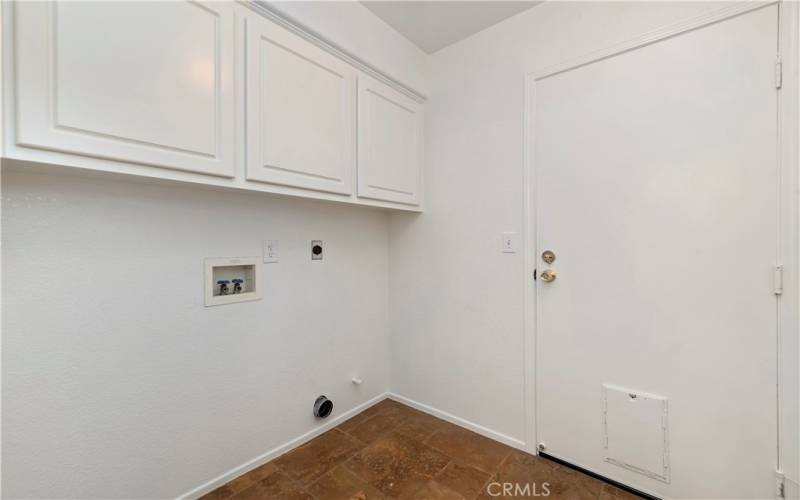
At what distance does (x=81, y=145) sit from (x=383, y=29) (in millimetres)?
1691

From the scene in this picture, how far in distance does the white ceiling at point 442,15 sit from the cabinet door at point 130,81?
99 centimetres

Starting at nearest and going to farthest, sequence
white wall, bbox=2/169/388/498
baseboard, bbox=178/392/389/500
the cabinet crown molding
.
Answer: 1. white wall, bbox=2/169/388/498
2. the cabinet crown molding
3. baseboard, bbox=178/392/389/500

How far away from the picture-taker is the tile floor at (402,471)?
1.51 m

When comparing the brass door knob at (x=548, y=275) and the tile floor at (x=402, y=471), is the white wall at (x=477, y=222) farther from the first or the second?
the tile floor at (x=402, y=471)

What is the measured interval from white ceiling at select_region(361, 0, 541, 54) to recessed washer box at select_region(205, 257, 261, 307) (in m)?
1.64

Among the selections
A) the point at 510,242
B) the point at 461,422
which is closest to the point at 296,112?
the point at 510,242

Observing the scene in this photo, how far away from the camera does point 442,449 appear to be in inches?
72.7

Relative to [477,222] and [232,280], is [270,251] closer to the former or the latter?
[232,280]

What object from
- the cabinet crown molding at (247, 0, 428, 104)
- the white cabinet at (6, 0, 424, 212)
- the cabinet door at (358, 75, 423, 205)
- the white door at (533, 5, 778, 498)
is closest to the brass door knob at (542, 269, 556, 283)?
the white door at (533, 5, 778, 498)

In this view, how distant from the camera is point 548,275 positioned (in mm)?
1740

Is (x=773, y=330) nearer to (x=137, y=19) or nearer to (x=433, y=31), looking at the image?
(x=433, y=31)

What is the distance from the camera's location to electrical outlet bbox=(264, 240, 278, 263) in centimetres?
175

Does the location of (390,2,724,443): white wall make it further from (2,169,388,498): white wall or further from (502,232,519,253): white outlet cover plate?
(2,169,388,498): white wall

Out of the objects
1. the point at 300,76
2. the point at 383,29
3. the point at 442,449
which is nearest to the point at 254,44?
the point at 300,76
